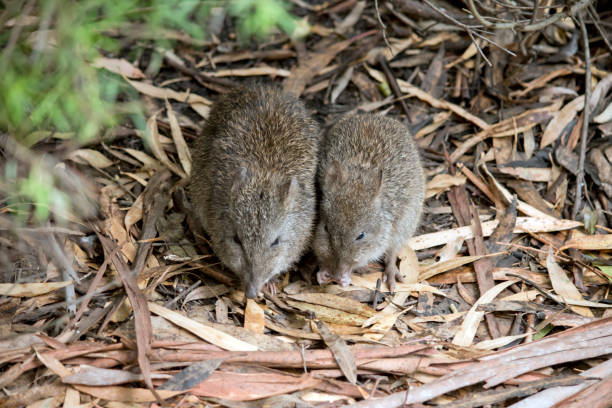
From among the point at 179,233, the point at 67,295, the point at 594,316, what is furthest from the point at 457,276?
the point at 67,295

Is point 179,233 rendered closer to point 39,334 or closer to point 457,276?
point 39,334

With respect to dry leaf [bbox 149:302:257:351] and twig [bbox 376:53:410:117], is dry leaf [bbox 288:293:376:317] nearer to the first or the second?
dry leaf [bbox 149:302:257:351]

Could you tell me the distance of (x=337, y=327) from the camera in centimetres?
509

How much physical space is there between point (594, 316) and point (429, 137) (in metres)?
2.68

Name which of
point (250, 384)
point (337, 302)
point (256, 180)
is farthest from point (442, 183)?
point (250, 384)

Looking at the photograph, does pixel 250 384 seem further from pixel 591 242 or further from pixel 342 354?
pixel 591 242

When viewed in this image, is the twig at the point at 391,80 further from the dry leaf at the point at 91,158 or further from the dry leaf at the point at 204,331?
the dry leaf at the point at 204,331

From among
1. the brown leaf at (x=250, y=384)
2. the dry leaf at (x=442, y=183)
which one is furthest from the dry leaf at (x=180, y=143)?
the brown leaf at (x=250, y=384)

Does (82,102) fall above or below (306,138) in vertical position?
above

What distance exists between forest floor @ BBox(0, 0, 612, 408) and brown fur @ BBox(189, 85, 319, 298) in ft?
1.40

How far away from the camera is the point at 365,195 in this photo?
5.20 m

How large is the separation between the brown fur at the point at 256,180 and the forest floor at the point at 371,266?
428 millimetres

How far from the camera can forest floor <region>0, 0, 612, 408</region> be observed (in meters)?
4.36

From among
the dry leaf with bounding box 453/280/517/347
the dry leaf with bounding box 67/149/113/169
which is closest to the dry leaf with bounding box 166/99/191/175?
the dry leaf with bounding box 67/149/113/169
